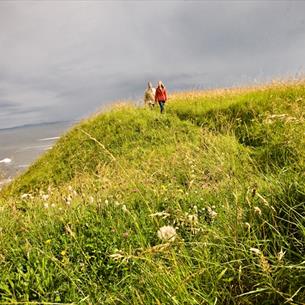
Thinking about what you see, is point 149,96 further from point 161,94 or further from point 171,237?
point 171,237

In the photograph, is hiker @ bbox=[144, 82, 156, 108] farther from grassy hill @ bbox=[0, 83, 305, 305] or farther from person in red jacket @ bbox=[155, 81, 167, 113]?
grassy hill @ bbox=[0, 83, 305, 305]

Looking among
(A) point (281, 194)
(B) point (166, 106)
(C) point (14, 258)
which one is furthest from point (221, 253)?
(B) point (166, 106)

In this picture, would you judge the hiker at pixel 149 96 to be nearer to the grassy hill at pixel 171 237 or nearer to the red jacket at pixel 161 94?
the red jacket at pixel 161 94

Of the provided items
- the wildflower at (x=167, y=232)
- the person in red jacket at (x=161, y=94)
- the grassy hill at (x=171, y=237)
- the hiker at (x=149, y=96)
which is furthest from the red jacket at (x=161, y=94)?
the wildflower at (x=167, y=232)

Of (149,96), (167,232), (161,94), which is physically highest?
(149,96)

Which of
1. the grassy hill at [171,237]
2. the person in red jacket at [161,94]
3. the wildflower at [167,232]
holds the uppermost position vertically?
the person in red jacket at [161,94]

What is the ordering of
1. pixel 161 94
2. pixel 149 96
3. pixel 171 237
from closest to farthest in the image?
pixel 171 237
pixel 161 94
pixel 149 96

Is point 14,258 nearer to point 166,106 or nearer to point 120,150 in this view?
point 120,150

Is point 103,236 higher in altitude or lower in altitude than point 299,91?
lower

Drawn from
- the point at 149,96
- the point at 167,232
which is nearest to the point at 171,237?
the point at 167,232

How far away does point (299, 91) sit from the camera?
514 inches

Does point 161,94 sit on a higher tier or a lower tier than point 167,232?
higher

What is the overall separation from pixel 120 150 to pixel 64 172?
2525 mm

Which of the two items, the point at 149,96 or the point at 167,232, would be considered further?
the point at 149,96
